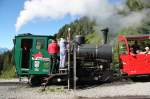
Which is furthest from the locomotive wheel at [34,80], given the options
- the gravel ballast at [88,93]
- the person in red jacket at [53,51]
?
the person in red jacket at [53,51]

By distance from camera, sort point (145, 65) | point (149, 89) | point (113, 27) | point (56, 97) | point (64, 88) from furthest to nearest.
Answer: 1. point (113, 27)
2. point (145, 65)
3. point (64, 88)
4. point (149, 89)
5. point (56, 97)

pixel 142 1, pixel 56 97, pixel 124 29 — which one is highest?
pixel 142 1

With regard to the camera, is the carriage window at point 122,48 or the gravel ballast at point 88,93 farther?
the carriage window at point 122,48

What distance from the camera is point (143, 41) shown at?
22.1 metres

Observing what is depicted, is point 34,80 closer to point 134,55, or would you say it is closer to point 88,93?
point 88,93

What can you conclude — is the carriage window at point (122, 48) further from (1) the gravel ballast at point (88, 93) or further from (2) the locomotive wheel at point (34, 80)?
(2) the locomotive wheel at point (34, 80)

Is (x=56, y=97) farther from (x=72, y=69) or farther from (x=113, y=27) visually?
(x=113, y=27)

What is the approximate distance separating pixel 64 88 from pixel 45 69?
67.5 inches

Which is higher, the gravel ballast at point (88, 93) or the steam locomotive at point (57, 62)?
the steam locomotive at point (57, 62)

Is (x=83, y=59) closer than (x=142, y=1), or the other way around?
(x=83, y=59)

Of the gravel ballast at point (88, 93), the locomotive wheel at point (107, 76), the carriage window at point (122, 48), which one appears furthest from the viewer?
the carriage window at point (122, 48)

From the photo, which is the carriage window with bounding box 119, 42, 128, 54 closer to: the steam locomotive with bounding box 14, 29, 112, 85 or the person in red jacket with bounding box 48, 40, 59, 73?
the steam locomotive with bounding box 14, 29, 112, 85

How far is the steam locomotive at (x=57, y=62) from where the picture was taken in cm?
2069

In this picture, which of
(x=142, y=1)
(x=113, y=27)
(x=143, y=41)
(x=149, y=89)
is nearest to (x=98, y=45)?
(x=143, y=41)
